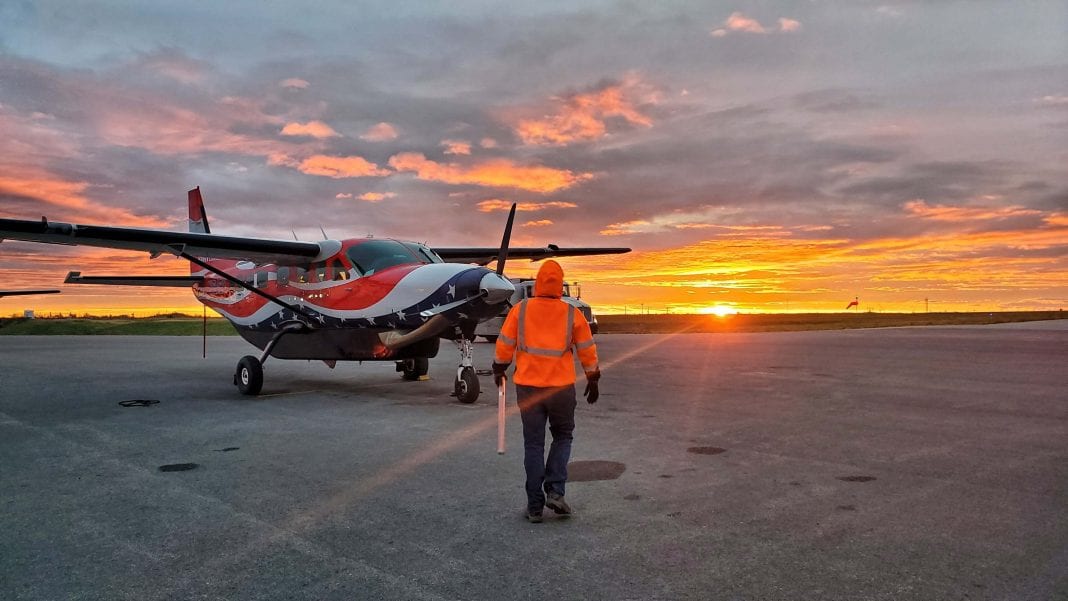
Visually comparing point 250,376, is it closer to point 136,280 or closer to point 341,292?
point 341,292

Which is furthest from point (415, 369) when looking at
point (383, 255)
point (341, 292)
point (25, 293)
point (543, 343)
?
point (25, 293)

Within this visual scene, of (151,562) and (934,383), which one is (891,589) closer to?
(151,562)

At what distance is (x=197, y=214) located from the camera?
20.7m

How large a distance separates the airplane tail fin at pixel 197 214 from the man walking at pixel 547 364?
1798 centimetres

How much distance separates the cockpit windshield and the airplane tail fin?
10.3m

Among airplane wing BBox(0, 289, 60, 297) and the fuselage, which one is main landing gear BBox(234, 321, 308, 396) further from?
airplane wing BBox(0, 289, 60, 297)

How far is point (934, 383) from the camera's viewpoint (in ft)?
44.1

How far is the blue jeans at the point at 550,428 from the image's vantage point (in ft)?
16.8

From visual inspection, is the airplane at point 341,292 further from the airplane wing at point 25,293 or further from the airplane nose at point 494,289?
the airplane wing at point 25,293

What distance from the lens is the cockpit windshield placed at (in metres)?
12.1

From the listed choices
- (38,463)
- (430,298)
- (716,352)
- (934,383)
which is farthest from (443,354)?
(38,463)

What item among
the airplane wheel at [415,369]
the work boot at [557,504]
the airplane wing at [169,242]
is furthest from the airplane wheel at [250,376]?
the work boot at [557,504]

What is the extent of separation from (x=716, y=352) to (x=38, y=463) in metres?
19.3

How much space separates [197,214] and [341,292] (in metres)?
11.1
